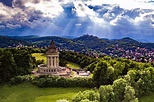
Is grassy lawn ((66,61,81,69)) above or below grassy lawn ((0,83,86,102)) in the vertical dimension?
above

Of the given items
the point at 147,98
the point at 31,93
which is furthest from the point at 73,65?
the point at 147,98

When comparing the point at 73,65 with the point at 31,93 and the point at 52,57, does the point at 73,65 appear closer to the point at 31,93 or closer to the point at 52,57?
the point at 52,57

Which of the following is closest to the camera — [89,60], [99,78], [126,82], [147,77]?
[126,82]

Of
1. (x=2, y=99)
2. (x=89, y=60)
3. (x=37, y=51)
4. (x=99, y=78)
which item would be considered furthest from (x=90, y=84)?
(x=37, y=51)

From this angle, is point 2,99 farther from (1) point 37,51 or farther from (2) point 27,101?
(1) point 37,51

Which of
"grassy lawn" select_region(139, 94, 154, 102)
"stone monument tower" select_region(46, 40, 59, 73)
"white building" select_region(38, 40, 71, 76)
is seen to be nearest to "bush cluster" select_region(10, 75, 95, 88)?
"grassy lawn" select_region(139, 94, 154, 102)

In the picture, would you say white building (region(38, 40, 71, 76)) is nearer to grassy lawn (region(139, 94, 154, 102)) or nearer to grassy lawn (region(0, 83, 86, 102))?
grassy lawn (region(0, 83, 86, 102))

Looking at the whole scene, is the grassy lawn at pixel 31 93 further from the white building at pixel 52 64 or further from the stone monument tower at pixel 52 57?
the stone monument tower at pixel 52 57

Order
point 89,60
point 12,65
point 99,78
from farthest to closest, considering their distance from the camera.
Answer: point 89,60
point 12,65
point 99,78
